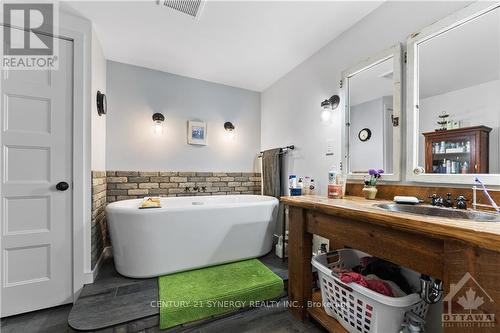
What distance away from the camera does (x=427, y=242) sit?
2.80 ft

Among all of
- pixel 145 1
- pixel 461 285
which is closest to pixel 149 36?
pixel 145 1

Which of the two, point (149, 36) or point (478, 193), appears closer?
point (478, 193)

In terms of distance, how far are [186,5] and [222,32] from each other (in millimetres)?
397

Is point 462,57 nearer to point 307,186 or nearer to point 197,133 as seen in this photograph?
point 307,186

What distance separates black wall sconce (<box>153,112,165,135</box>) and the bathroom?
0.18m

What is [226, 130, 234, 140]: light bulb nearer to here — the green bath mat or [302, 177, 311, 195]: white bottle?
[302, 177, 311, 195]: white bottle

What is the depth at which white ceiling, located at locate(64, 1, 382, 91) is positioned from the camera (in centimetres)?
166

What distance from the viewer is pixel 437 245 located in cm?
82

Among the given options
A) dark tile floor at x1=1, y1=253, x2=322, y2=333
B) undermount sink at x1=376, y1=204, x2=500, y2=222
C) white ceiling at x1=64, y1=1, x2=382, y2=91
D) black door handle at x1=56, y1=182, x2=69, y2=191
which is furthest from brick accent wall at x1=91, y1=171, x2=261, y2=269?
undermount sink at x1=376, y1=204, x2=500, y2=222

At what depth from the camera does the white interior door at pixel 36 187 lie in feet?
5.13

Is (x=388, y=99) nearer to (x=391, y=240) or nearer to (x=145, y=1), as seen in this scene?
(x=391, y=240)

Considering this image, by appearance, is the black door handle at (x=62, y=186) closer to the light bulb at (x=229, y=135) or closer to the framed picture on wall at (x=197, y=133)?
the framed picture on wall at (x=197, y=133)

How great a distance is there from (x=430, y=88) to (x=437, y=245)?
3.44 feet

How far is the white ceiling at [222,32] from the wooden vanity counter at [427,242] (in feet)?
4.94
